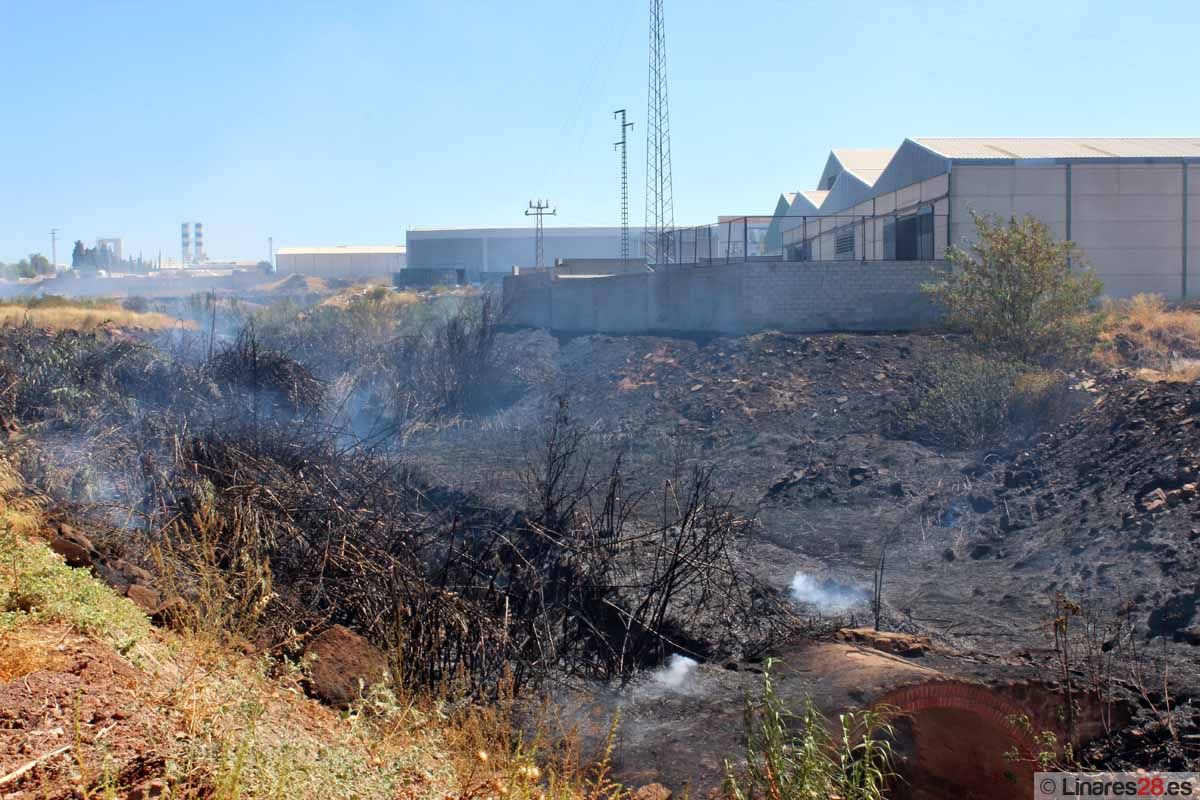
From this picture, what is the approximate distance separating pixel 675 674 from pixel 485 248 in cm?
7023

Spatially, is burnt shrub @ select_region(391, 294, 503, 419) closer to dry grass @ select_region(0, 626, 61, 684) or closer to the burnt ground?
the burnt ground

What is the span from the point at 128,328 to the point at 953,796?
27645 millimetres

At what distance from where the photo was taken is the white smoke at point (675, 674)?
301 inches

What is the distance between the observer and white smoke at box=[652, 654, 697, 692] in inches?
301

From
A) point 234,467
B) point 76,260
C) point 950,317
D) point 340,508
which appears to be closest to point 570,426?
point 950,317

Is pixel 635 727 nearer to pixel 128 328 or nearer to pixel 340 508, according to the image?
pixel 340 508

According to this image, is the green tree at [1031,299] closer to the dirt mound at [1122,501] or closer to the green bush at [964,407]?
the green bush at [964,407]

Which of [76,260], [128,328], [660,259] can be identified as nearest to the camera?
[128,328]

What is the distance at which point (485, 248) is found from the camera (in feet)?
250

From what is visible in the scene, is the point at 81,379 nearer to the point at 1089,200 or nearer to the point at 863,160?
the point at 1089,200

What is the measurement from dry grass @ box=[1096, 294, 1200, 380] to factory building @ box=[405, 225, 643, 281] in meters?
55.7

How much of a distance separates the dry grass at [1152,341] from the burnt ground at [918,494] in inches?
108

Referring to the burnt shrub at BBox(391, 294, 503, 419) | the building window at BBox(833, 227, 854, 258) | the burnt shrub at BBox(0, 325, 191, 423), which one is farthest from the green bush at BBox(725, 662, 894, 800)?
the building window at BBox(833, 227, 854, 258)

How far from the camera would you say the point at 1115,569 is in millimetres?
8742
